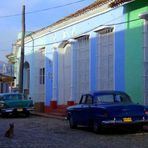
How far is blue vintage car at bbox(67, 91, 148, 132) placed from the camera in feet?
57.4

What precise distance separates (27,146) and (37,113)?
19378 millimetres

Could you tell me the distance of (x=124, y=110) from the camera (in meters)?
17.5

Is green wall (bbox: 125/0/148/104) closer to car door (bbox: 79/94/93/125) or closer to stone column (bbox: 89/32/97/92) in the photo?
car door (bbox: 79/94/93/125)

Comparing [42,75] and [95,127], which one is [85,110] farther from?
[42,75]

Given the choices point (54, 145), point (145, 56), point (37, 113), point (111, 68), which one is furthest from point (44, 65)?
point (54, 145)

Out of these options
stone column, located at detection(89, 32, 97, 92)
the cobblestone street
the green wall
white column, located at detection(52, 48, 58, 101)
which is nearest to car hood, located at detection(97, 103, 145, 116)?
the cobblestone street

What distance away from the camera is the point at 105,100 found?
19156mm

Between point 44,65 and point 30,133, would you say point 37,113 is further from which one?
point 30,133

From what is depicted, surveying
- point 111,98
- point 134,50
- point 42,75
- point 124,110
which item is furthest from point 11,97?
point 124,110

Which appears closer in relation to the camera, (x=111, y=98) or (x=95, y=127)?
(x=95, y=127)

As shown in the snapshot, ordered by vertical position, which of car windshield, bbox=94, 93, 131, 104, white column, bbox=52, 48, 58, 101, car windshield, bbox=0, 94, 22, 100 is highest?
white column, bbox=52, 48, 58, 101

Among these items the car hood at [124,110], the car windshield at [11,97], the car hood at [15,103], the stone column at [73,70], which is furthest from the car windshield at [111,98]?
the car windshield at [11,97]

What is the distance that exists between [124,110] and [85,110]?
233cm

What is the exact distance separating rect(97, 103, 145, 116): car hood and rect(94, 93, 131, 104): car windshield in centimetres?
143
